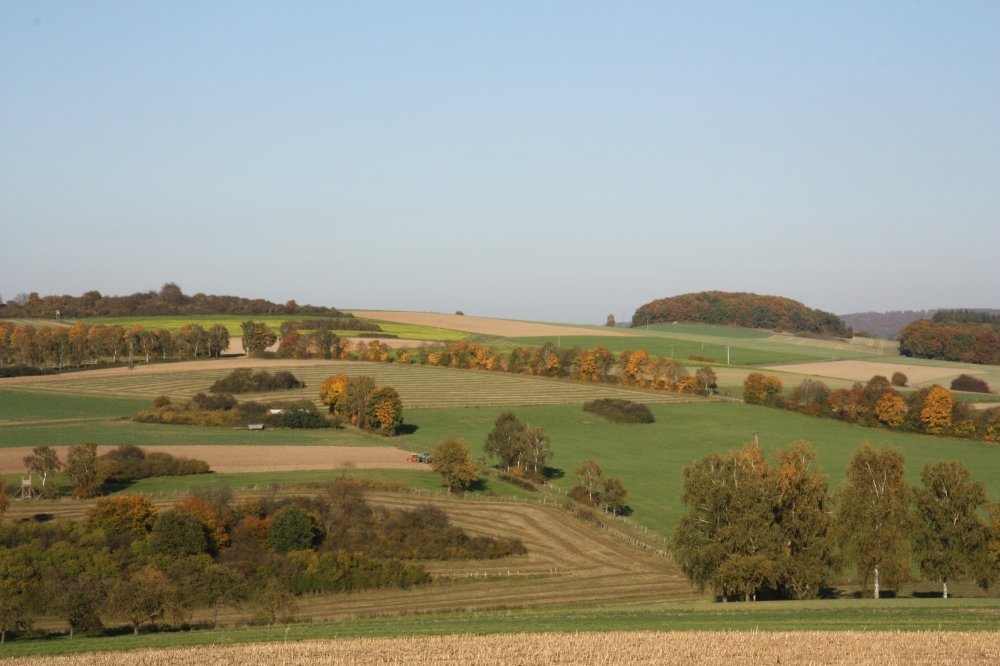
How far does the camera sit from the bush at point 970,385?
117m

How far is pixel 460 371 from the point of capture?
12512 centimetres

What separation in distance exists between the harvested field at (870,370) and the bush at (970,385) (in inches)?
120

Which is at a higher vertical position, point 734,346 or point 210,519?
point 734,346

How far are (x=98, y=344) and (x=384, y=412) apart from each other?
56.4 m

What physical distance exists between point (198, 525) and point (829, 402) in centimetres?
7133

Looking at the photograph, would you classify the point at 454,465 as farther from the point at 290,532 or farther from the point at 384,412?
the point at 384,412

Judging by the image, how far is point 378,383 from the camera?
11181cm

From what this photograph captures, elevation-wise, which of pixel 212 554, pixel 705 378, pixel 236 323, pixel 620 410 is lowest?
pixel 212 554

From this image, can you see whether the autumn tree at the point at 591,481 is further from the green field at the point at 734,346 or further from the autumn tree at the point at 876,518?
the green field at the point at 734,346

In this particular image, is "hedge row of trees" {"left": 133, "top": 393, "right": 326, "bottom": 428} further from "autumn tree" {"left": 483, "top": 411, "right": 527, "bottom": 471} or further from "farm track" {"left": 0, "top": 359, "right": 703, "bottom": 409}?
"autumn tree" {"left": 483, "top": 411, "right": 527, "bottom": 471}

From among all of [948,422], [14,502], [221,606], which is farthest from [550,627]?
[948,422]

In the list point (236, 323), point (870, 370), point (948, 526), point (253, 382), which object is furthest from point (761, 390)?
point (236, 323)

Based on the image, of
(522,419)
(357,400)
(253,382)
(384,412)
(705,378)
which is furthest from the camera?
(705,378)

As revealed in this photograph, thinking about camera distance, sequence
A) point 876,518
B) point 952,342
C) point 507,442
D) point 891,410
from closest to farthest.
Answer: point 876,518 → point 507,442 → point 891,410 → point 952,342
